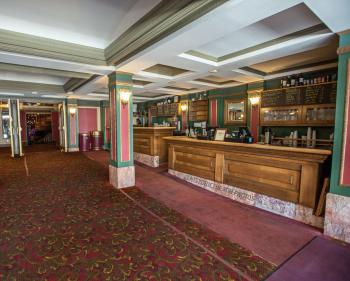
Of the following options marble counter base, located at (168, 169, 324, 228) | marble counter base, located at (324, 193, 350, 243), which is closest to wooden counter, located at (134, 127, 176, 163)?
marble counter base, located at (168, 169, 324, 228)

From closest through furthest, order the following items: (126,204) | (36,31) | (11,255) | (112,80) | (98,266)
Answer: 1. (98,266)
2. (11,255)
3. (36,31)
4. (126,204)
5. (112,80)

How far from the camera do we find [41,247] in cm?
243

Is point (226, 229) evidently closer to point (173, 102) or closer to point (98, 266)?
point (98, 266)

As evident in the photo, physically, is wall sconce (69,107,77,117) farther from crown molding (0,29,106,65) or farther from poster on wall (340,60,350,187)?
poster on wall (340,60,350,187)

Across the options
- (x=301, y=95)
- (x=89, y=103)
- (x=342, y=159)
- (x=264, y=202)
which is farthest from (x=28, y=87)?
(x=342, y=159)

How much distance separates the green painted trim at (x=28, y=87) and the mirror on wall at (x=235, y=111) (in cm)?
631

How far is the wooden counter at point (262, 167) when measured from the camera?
3.01 metres

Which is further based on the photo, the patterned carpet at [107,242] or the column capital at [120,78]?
the column capital at [120,78]

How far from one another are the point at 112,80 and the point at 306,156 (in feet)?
13.2

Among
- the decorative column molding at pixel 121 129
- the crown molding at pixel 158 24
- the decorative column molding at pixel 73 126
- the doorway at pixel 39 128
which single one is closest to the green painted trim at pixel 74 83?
the decorative column molding at pixel 121 129

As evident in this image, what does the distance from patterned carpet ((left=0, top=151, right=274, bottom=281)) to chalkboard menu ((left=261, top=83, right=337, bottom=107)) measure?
3.99 m

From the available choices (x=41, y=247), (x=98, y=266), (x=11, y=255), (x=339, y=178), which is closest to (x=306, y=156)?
(x=339, y=178)

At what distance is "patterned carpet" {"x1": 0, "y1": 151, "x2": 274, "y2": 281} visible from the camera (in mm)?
2047

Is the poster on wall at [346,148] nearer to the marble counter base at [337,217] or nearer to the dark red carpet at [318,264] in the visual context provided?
the marble counter base at [337,217]
